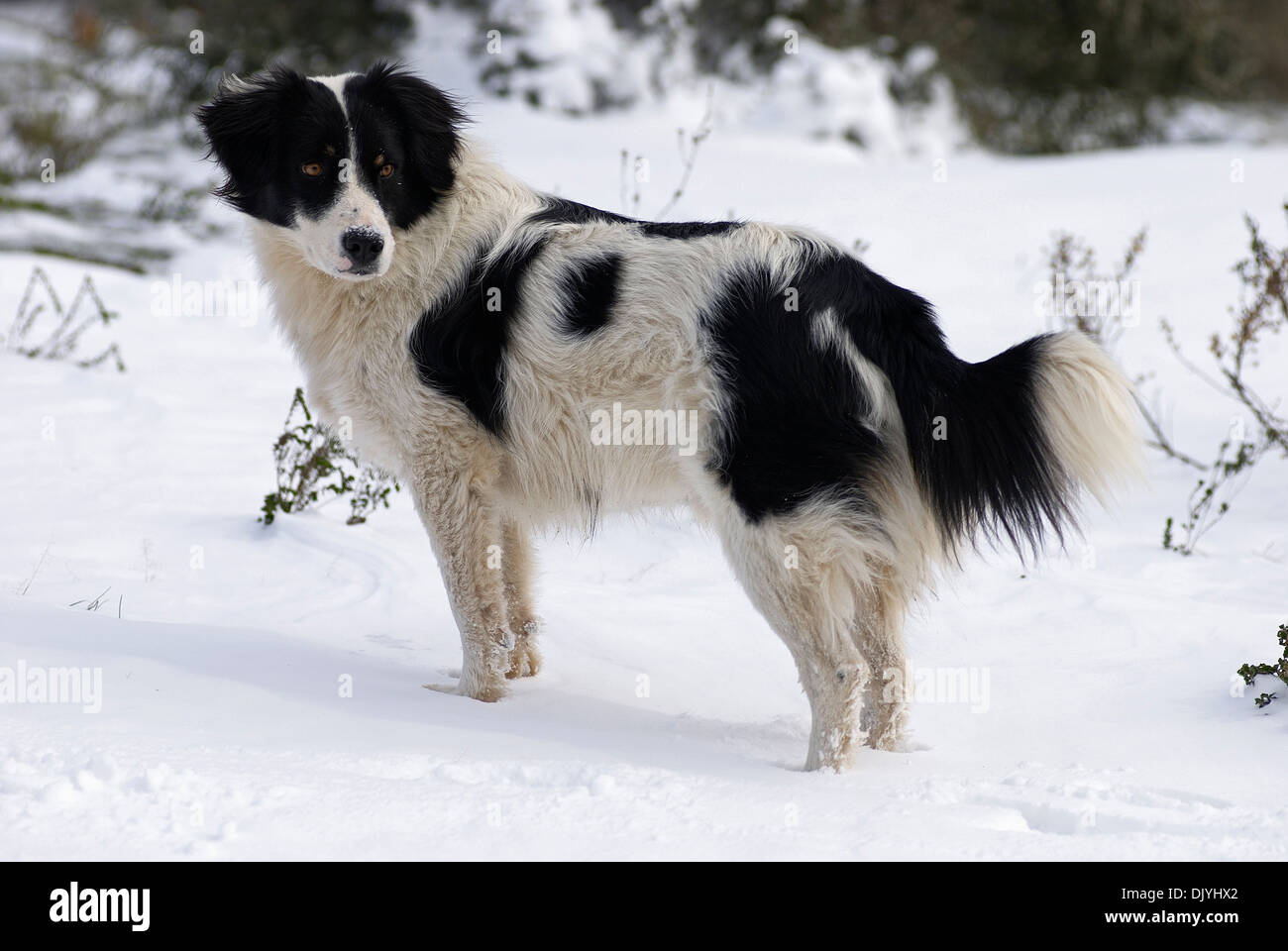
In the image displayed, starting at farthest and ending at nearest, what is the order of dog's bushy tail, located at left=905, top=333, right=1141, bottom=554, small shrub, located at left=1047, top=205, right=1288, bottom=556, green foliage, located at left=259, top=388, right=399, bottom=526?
small shrub, located at left=1047, top=205, right=1288, bottom=556, green foliage, located at left=259, top=388, right=399, bottom=526, dog's bushy tail, located at left=905, top=333, right=1141, bottom=554

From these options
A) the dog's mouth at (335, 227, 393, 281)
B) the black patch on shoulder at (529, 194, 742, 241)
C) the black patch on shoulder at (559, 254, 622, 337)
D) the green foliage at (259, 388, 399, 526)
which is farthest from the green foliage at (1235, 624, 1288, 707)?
the green foliage at (259, 388, 399, 526)

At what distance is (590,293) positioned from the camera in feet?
12.3

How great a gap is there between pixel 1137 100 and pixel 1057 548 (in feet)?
35.6

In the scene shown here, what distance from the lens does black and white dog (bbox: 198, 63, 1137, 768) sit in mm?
3422

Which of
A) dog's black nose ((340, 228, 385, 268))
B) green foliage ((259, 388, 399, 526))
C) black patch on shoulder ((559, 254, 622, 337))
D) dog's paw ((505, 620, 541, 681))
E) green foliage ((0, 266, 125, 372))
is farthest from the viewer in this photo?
green foliage ((0, 266, 125, 372))

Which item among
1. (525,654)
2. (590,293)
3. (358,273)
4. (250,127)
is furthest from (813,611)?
(250,127)

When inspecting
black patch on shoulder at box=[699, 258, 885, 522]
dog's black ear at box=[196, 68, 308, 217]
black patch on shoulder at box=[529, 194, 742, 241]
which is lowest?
black patch on shoulder at box=[699, 258, 885, 522]

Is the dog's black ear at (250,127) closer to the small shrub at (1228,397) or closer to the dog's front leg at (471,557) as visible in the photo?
the dog's front leg at (471,557)

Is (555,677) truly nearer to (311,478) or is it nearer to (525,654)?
(525,654)

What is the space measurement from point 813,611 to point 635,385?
31.4 inches

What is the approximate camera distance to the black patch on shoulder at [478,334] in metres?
3.89

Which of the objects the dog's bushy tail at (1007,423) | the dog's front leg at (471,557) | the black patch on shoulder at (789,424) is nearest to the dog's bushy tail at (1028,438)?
the dog's bushy tail at (1007,423)

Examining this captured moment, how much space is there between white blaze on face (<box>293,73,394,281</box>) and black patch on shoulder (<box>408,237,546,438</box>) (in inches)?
9.3

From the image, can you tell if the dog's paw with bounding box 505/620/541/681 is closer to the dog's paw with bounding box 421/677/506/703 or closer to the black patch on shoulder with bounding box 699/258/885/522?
the dog's paw with bounding box 421/677/506/703
